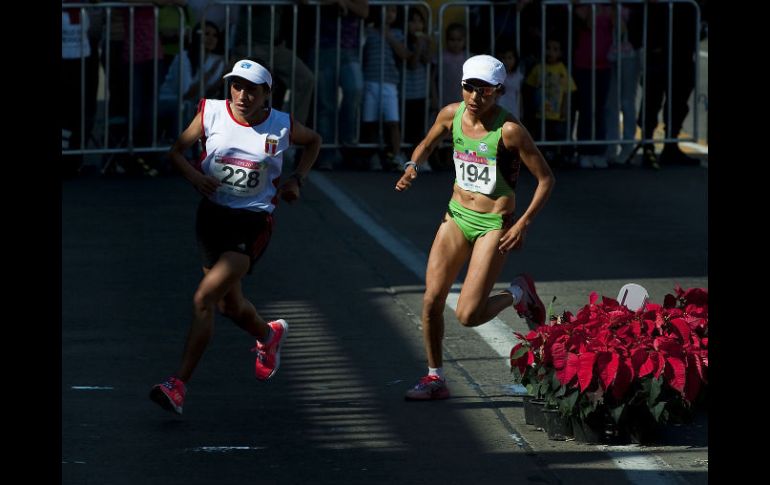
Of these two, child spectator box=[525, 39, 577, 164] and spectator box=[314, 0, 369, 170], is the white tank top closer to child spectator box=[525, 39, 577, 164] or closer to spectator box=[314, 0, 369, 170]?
spectator box=[314, 0, 369, 170]

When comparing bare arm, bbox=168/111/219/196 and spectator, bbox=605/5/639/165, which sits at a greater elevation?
bare arm, bbox=168/111/219/196

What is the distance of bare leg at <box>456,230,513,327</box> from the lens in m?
9.04

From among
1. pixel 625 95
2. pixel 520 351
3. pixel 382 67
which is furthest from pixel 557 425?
pixel 625 95

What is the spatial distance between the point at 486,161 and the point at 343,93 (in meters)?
9.15

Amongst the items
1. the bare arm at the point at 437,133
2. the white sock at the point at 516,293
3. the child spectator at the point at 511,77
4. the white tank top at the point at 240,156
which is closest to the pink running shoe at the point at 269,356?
the white tank top at the point at 240,156

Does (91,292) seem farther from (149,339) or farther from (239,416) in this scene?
(239,416)

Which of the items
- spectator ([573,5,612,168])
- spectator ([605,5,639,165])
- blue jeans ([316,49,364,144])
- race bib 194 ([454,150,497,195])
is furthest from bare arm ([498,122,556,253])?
spectator ([605,5,639,165])

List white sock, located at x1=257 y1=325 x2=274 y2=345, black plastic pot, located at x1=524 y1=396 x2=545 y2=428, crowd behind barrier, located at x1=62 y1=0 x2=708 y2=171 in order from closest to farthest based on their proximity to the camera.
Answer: black plastic pot, located at x1=524 y1=396 x2=545 y2=428
white sock, located at x1=257 y1=325 x2=274 y2=345
crowd behind barrier, located at x1=62 y1=0 x2=708 y2=171

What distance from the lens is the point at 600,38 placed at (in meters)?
18.5

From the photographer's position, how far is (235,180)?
8.92 metres

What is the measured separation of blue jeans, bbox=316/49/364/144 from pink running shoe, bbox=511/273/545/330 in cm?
866

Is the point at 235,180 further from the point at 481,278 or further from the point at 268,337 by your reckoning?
the point at 481,278

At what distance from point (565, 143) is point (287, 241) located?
5277mm

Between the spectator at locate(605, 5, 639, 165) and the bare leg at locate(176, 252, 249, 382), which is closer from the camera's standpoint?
the bare leg at locate(176, 252, 249, 382)
